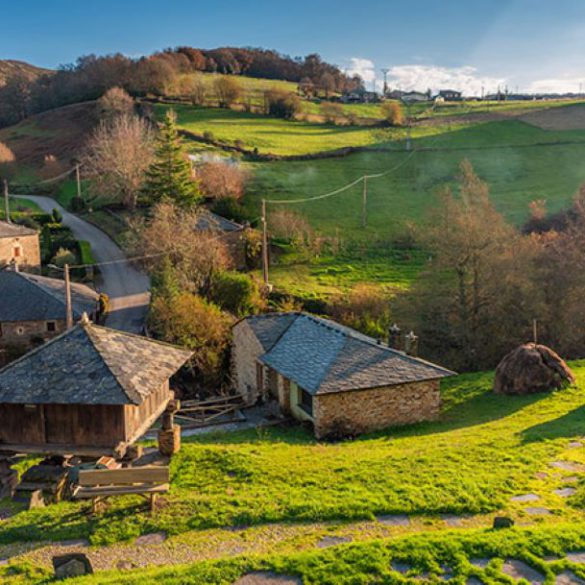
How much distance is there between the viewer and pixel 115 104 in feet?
282

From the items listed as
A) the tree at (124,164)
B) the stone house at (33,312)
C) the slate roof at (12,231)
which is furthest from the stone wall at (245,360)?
the tree at (124,164)

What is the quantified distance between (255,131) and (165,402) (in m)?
65.8

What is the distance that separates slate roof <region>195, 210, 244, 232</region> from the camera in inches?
1764

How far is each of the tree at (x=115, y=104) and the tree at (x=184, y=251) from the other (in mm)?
48143

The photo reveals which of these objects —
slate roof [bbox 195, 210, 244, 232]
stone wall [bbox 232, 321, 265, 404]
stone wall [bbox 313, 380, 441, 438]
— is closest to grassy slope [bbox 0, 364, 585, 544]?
stone wall [bbox 313, 380, 441, 438]

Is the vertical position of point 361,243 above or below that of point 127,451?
above

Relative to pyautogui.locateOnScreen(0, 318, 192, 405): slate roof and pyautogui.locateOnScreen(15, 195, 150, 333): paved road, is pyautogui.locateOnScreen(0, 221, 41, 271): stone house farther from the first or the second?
pyautogui.locateOnScreen(0, 318, 192, 405): slate roof

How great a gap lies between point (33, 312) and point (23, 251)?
43.3 feet

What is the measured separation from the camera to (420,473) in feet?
51.8

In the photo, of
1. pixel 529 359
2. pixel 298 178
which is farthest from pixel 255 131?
pixel 529 359

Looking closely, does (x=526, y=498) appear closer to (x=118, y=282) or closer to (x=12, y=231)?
(x=118, y=282)

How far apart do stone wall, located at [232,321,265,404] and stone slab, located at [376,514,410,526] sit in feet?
48.6

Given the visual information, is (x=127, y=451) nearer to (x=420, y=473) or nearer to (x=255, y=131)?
(x=420, y=473)

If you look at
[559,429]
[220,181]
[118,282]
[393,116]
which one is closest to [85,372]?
[559,429]
